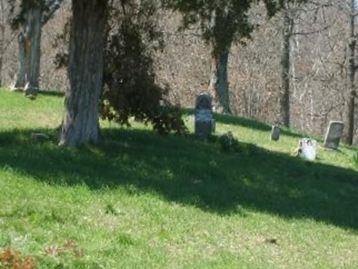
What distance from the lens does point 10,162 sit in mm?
13461

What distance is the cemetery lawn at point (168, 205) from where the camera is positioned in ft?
31.5

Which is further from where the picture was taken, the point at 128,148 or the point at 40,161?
the point at 128,148

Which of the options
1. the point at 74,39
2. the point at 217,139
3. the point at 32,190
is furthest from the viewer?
the point at 217,139

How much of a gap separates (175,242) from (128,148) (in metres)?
5.88

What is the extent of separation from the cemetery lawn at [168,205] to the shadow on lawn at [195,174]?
1.1 inches

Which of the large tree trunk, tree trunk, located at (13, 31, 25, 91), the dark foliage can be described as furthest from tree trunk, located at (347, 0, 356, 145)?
the large tree trunk

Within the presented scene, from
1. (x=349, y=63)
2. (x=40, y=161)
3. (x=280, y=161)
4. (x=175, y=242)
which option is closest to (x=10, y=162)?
(x=40, y=161)

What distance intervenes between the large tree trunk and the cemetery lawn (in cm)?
39

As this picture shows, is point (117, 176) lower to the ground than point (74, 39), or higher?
lower

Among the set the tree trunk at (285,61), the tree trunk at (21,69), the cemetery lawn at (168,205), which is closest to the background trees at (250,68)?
the tree trunk at (285,61)

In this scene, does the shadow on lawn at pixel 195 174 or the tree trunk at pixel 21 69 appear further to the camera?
the tree trunk at pixel 21 69

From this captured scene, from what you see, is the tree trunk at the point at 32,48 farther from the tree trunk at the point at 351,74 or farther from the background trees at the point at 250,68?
the background trees at the point at 250,68

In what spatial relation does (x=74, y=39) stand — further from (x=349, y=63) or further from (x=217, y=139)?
(x=349, y=63)

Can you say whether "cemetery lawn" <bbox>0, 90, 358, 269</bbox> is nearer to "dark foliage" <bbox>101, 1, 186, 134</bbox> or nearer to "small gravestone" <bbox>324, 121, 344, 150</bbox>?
"dark foliage" <bbox>101, 1, 186, 134</bbox>
